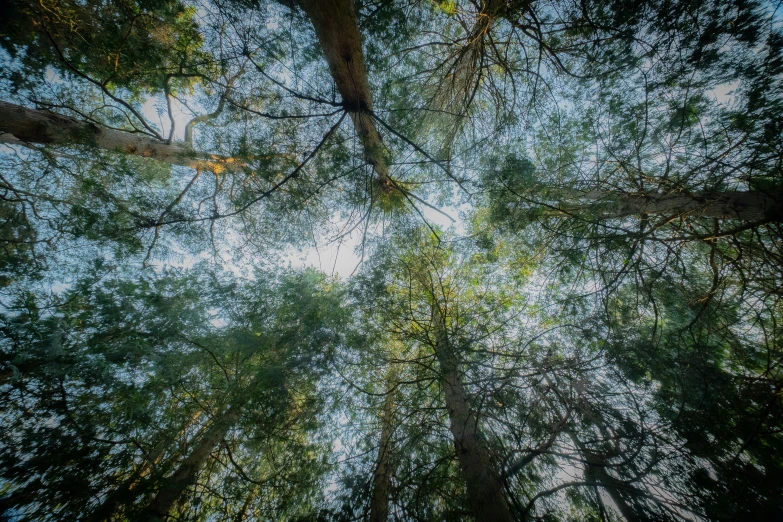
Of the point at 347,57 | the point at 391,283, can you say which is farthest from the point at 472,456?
the point at 347,57

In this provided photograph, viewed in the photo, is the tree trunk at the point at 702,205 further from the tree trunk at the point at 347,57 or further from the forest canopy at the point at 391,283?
the tree trunk at the point at 347,57

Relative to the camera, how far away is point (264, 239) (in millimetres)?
4125

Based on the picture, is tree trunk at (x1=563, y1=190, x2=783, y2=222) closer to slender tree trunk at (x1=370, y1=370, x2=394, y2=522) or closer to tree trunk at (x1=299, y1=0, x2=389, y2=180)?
tree trunk at (x1=299, y1=0, x2=389, y2=180)

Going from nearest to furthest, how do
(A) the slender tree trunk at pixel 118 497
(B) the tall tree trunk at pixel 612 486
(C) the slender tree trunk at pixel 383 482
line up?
(A) the slender tree trunk at pixel 118 497 < (B) the tall tree trunk at pixel 612 486 < (C) the slender tree trunk at pixel 383 482

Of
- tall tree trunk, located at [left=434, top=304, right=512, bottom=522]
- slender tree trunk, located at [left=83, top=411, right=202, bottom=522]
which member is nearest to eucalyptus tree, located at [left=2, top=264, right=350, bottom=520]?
slender tree trunk, located at [left=83, top=411, right=202, bottom=522]

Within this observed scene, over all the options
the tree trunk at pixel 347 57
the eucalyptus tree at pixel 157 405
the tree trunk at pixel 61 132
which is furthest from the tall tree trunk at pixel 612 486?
the tree trunk at pixel 61 132

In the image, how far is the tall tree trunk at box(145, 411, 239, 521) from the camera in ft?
5.84

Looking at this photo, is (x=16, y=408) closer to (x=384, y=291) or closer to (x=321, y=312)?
(x=321, y=312)

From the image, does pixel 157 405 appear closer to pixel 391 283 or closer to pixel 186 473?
pixel 186 473

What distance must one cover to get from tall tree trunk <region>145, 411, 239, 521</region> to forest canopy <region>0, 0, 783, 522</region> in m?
0.02

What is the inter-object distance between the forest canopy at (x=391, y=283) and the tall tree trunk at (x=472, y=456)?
0.10ft

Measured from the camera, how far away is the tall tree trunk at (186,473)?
1.78 m

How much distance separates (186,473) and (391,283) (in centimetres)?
266

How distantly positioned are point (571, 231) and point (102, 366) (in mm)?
5286
